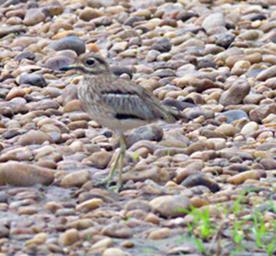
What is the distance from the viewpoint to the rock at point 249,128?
8.98 meters

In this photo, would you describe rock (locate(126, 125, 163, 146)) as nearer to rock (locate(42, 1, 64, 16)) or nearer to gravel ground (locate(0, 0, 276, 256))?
gravel ground (locate(0, 0, 276, 256))

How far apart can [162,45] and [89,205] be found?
14.5 ft

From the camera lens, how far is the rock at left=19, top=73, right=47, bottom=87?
10367mm

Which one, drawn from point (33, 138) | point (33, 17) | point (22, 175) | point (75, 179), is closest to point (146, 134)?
point (33, 138)

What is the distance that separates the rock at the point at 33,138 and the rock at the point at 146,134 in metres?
0.60

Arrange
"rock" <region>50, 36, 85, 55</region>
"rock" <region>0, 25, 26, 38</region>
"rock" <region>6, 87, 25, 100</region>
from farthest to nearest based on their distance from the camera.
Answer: "rock" <region>0, 25, 26, 38</region>, "rock" <region>50, 36, 85, 55</region>, "rock" <region>6, 87, 25, 100</region>

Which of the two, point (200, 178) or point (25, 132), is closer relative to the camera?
point (200, 178)

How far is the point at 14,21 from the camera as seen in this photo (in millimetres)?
12445

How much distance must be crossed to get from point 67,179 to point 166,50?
3916mm

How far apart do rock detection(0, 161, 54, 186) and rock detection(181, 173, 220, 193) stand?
2.88ft

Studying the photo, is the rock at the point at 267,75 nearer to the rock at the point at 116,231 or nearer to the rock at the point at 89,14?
the rock at the point at 89,14

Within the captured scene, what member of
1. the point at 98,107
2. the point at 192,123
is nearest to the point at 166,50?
the point at 192,123

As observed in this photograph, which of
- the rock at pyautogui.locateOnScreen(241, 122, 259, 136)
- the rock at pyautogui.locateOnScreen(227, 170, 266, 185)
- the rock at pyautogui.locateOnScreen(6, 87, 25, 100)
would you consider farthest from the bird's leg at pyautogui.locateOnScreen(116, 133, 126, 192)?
the rock at pyautogui.locateOnScreen(6, 87, 25, 100)

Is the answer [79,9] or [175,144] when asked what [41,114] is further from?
[79,9]
